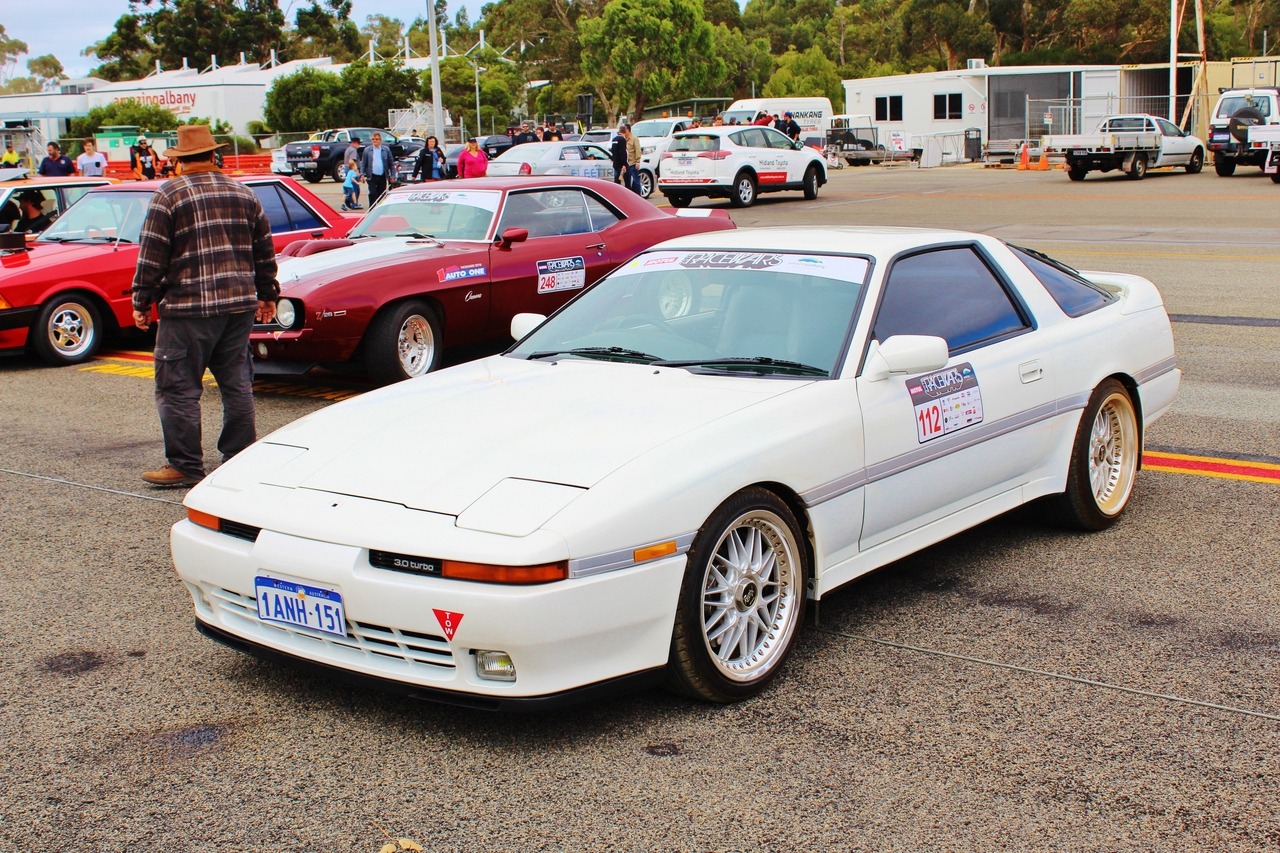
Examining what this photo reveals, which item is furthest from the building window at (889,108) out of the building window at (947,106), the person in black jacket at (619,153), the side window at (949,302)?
the side window at (949,302)

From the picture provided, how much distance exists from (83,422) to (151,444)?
1.00m

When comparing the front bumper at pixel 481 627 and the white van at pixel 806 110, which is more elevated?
the white van at pixel 806 110

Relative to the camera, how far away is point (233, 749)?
3697 mm

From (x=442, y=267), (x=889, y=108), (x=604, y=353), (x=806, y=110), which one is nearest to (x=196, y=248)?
(x=604, y=353)

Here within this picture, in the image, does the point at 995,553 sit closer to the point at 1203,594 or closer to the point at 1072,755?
the point at 1203,594

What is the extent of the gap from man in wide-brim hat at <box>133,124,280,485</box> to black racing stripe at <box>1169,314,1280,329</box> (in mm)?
7846

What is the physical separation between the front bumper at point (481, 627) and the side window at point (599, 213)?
700cm

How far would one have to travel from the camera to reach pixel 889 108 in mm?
50750

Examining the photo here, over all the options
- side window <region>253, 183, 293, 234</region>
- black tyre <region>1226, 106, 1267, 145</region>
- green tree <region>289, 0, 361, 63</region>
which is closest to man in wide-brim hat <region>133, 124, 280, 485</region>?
side window <region>253, 183, 293, 234</region>

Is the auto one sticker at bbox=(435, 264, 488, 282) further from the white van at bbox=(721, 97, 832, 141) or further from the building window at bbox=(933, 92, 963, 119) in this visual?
the building window at bbox=(933, 92, 963, 119)

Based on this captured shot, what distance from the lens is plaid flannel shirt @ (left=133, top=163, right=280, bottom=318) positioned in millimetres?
6367

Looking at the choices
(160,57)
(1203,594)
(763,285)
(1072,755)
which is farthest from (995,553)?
(160,57)

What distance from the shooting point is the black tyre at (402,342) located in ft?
29.3

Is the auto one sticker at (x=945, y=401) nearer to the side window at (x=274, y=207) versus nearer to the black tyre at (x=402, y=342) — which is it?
the black tyre at (x=402, y=342)
